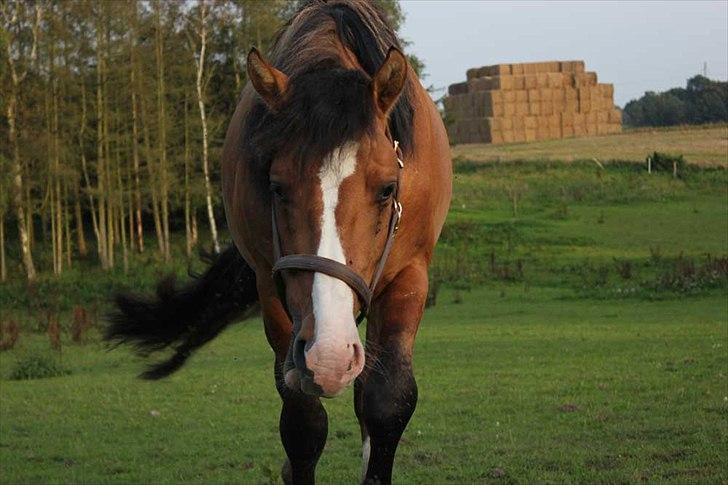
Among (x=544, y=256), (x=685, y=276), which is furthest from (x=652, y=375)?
(x=544, y=256)

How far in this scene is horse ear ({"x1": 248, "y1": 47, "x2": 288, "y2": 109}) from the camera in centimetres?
450

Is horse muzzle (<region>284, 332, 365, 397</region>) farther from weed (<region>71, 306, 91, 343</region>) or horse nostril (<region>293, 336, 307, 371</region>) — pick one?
weed (<region>71, 306, 91, 343</region>)

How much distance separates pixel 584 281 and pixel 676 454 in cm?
1750

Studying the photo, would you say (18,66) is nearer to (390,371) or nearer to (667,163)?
(667,163)

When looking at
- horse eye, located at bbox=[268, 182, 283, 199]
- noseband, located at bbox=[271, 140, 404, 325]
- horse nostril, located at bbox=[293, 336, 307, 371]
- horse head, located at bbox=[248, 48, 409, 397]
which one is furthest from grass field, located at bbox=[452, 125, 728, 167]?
horse nostril, located at bbox=[293, 336, 307, 371]

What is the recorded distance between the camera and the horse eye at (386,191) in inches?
175

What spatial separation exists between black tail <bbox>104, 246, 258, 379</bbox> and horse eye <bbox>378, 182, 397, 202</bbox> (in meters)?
3.65

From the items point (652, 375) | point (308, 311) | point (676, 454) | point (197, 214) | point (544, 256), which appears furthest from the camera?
point (197, 214)

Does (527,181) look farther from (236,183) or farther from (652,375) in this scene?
(236,183)

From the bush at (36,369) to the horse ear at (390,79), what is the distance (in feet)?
44.0

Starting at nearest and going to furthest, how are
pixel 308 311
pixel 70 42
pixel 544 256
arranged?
pixel 308 311
pixel 544 256
pixel 70 42

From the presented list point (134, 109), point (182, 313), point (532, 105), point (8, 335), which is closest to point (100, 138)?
point (134, 109)

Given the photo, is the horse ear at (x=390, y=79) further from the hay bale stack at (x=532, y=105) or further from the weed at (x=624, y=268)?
the hay bale stack at (x=532, y=105)

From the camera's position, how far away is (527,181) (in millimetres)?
44375
